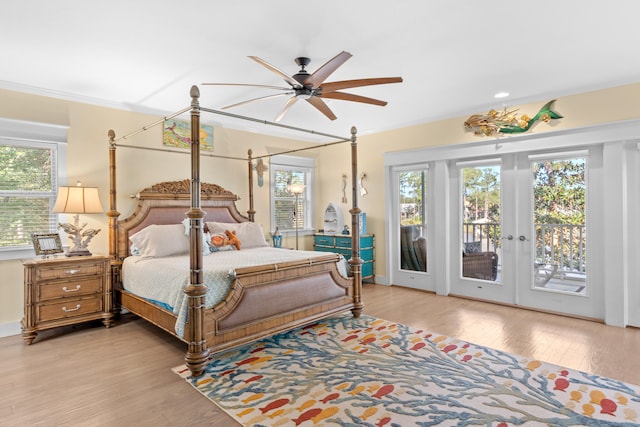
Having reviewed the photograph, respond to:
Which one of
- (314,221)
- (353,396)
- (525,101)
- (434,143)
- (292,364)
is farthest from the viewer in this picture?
(314,221)

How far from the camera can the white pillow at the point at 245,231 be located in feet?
15.4

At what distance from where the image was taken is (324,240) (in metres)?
6.09

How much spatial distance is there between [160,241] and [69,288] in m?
0.95

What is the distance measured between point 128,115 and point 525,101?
4.85m

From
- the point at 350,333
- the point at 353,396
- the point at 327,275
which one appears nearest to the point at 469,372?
the point at 353,396

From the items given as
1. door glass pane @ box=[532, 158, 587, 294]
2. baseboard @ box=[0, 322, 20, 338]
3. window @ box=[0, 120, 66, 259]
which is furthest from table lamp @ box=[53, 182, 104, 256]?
door glass pane @ box=[532, 158, 587, 294]

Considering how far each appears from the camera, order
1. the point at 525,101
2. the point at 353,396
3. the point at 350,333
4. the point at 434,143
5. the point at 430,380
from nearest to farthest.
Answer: the point at 353,396
the point at 430,380
the point at 350,333
the point at 525,101
the point at 434,143

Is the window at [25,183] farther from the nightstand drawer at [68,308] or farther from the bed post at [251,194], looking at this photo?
the bed post at [251,194]

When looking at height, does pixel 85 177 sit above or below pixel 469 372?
above

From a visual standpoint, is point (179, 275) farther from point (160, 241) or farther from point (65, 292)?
point (65, 292)

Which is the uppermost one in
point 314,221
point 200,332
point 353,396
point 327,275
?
point 314,221

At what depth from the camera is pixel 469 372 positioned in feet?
8.95

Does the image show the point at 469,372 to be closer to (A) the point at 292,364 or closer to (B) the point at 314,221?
(A) the point at 292,364

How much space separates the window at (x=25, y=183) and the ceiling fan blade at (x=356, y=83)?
10.0 feet
